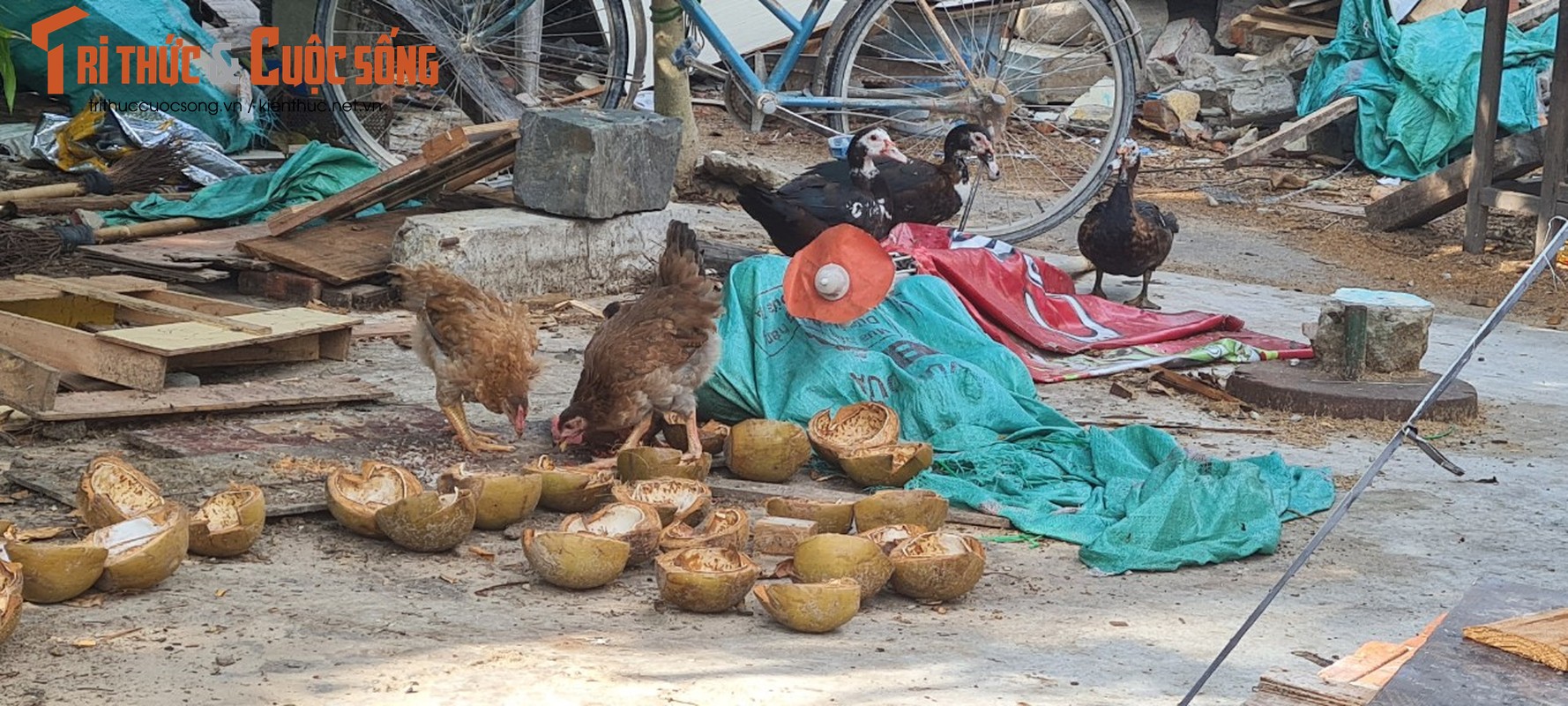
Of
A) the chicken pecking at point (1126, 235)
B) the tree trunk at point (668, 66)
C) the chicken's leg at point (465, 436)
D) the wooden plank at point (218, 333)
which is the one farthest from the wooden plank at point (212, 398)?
the tree trunk at point (668, 66)

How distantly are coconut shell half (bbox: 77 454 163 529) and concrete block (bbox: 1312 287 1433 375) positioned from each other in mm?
4196

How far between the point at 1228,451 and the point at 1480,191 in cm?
542

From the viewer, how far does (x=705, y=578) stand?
3.45m

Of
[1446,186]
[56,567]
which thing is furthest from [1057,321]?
[56,567]

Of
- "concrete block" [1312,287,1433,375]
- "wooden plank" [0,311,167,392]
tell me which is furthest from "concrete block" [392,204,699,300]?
"concrete block" [1312,287,1433,375]

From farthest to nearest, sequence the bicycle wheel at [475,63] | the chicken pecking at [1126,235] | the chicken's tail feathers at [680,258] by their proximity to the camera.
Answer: the bicycle wheel at [475,63] < the chicken pecking at [1126,235] < the chicken's tail feathers at [680,258]

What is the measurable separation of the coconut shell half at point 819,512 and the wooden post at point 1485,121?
6974mm

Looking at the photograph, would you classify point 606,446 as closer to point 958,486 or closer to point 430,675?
point 958,486

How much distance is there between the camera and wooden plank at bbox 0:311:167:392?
4.81 meters

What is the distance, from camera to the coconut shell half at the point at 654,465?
4391 mm

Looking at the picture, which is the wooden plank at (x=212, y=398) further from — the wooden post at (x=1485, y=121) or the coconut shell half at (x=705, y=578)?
the wooden post at (x=1485, y=121)

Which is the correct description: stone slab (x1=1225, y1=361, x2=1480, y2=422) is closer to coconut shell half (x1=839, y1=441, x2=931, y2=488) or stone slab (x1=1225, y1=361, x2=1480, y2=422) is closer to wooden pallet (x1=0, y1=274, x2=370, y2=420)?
coconut shell half (x1=839, y1=441, x2=931, y2=488)

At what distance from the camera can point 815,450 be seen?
4812mm

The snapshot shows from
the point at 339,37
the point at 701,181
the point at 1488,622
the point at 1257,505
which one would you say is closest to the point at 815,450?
the point at 1257,505
